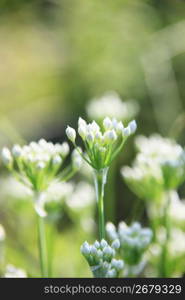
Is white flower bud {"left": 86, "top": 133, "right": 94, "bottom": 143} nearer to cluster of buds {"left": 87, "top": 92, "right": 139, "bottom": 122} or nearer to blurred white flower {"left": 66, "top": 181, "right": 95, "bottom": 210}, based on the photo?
blurred white flower {"left": 66, "top": 181, "right": 95, "bottom": 210}

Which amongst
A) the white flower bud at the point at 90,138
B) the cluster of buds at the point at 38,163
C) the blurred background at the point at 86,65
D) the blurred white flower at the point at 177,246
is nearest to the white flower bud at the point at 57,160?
the cluster of buds at the point at 38,163

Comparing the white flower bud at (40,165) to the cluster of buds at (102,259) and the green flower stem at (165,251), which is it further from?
the green flower stem at (165,251)

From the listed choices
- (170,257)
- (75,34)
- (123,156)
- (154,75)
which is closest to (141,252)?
(170,257)

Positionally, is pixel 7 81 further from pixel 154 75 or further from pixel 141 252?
pixel 141 252

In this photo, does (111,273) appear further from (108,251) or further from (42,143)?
(42,143)

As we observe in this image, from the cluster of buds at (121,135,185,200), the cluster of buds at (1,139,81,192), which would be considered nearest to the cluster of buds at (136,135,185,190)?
the cluster of buds at (121,135,185,200)
